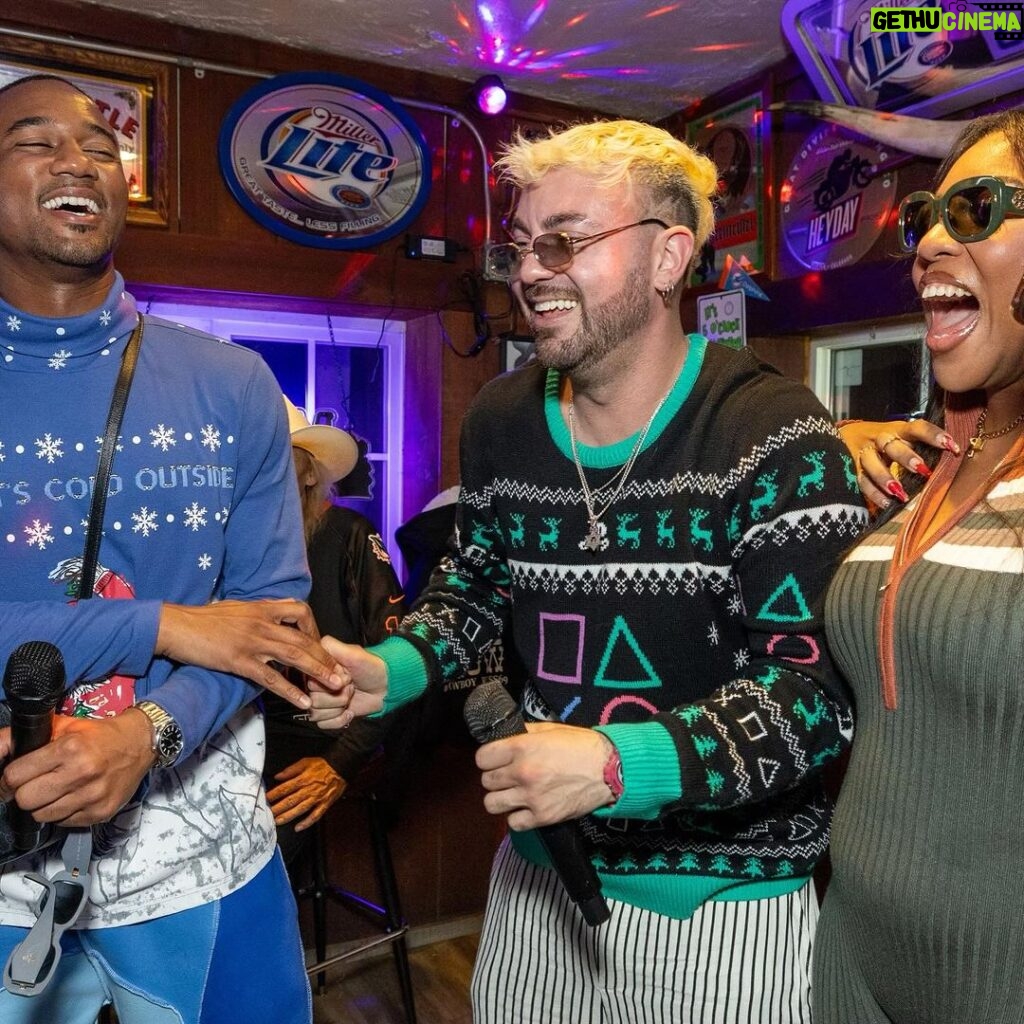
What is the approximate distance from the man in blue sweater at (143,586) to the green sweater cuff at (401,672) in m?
0.16

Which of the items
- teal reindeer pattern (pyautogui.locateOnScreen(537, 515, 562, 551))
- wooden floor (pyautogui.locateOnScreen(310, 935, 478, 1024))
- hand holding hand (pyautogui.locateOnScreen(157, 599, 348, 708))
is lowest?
wooden floor (pyautogui.locateOnScreen(310, 935, 478, 1024))

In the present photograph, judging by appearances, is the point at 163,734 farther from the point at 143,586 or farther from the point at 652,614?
the point at 652,614

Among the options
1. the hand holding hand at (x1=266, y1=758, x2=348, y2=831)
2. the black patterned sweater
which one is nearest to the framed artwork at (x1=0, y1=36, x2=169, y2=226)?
the hand holding hand at (x1=266, y1=758, x2=348, y2=831)

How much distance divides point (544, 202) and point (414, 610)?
31.8 inches

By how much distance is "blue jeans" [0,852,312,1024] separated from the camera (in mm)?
1568

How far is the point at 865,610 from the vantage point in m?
1.40

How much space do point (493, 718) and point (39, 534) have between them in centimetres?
75

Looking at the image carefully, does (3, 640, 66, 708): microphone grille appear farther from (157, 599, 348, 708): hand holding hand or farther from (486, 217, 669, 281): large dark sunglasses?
(486, 217, 669, 281): large dark sunglasses

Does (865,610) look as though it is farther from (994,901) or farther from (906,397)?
(906,397)

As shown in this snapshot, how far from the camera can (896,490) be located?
1566mm

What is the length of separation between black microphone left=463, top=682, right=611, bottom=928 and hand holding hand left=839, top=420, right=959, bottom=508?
2.21ft

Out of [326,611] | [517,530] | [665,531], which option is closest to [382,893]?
[326,611]

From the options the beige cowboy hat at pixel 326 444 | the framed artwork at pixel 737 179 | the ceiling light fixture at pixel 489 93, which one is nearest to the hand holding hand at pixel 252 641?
the beige cowboy hat at pixel 326 444

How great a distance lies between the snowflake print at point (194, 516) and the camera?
1641 mm
